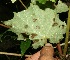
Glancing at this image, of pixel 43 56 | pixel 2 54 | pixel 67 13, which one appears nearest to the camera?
pixel 43 56

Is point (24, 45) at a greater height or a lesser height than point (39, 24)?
lesser

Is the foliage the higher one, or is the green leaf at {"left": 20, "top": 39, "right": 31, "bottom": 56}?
the foliage

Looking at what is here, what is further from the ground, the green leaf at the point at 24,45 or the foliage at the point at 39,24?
the foliage at the point at 39,24

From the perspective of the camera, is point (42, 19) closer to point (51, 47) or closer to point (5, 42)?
point (51, 47)

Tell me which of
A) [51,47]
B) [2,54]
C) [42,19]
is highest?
[42,19]

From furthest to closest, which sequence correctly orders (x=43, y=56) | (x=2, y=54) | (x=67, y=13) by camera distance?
(x=2, y=54) → (x=67, y=13) → (x=43, y=56)

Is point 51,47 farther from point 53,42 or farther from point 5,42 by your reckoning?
point 5,42

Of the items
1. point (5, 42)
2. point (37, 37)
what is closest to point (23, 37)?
point (37, 37)

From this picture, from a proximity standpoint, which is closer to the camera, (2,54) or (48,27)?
(48,27)

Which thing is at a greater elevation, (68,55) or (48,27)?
(48,27)
